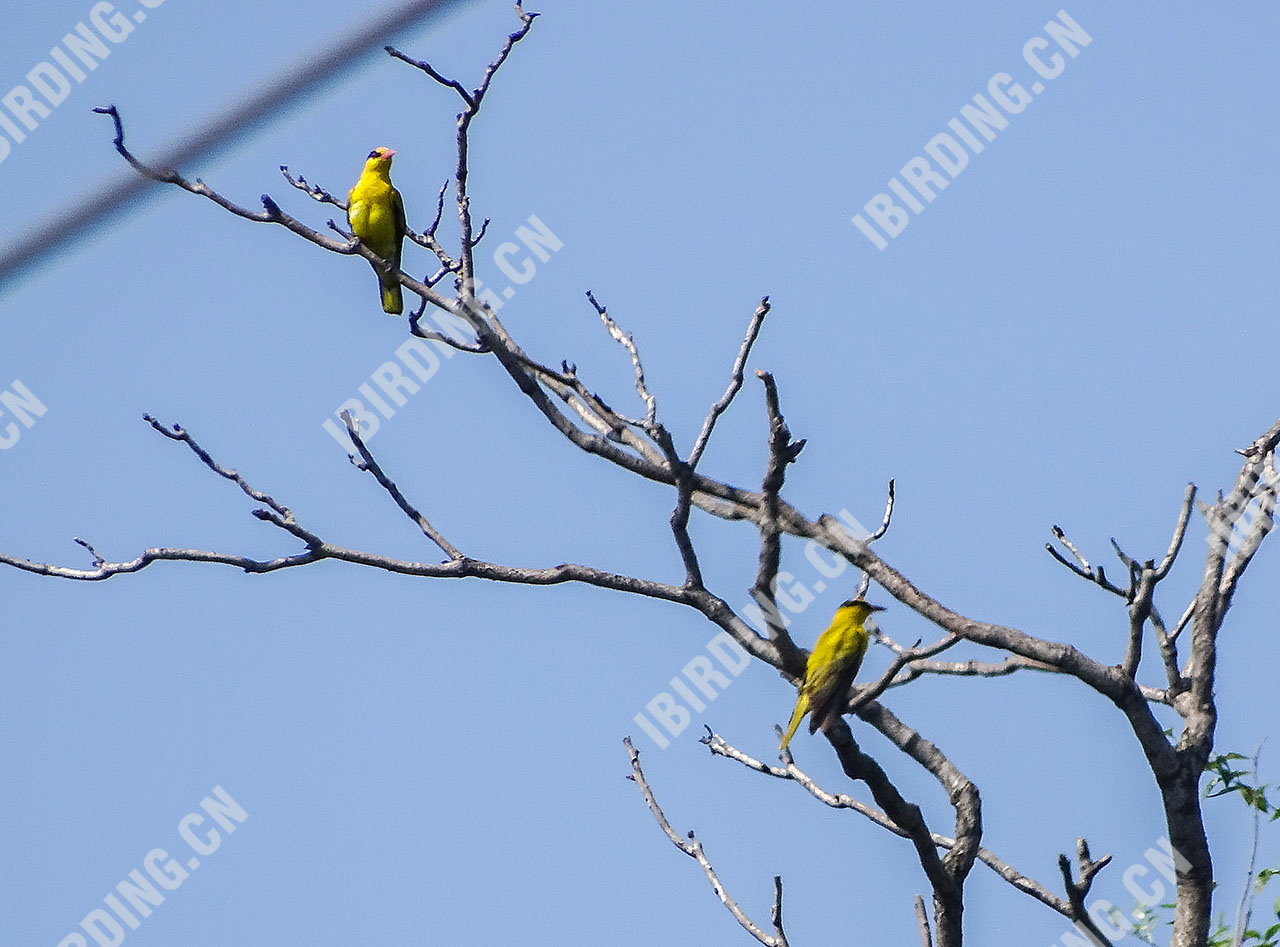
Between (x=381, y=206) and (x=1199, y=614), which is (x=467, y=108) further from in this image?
(x=381, y=206)

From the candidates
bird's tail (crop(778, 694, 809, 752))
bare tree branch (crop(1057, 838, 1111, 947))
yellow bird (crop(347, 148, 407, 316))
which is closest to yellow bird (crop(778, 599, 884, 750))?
bird's tail (crop(778, 694, 809, 752))

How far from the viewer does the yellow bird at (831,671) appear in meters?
4.46

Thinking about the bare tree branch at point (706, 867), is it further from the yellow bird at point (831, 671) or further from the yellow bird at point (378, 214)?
the yellow bird at point (378, 214)

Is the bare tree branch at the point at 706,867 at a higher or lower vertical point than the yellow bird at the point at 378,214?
lower

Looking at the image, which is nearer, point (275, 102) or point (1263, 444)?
point (275, 102)

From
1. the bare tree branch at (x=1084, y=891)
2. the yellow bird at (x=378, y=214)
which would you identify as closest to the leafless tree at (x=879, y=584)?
the bare tree branch at (x=1084, y=891)

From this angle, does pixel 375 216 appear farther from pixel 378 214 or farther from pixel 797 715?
pixel 797 715

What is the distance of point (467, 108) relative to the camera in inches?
179

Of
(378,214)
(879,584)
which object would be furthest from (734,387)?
(378,214)

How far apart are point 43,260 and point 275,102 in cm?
36

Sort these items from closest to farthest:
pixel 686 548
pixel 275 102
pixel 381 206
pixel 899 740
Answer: pixel 275 102
pixel 686 548
pixel 899 740
pixel 381 206

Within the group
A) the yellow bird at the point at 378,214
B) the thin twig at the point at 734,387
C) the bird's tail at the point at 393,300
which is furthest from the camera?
the bird's tail at the point at 393,300

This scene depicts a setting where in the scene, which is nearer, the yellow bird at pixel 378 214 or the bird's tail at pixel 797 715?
the bird's tail at pixel 797 715

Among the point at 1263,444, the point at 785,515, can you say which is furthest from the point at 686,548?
the point at 1263,444
